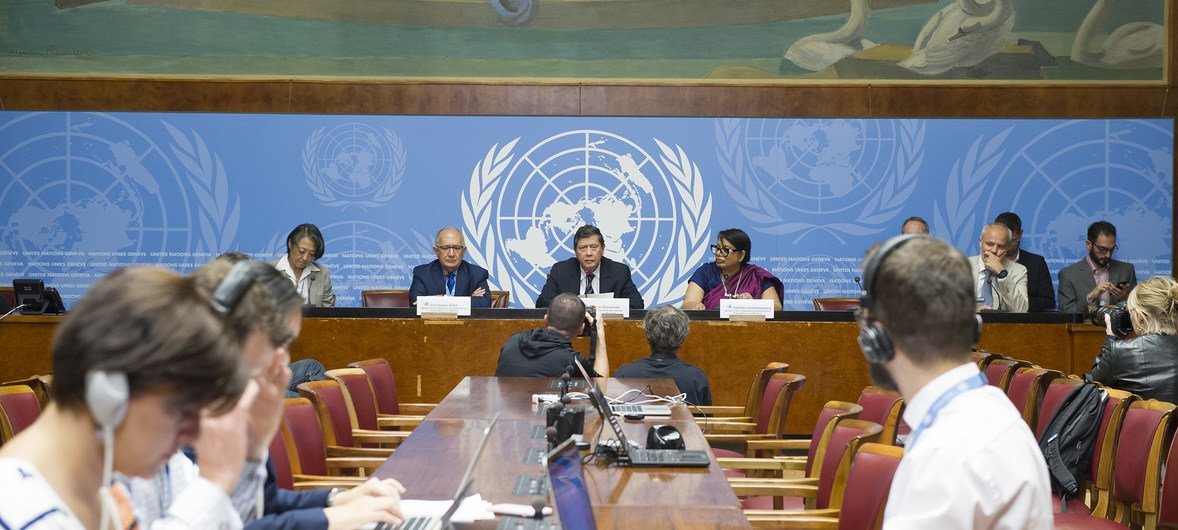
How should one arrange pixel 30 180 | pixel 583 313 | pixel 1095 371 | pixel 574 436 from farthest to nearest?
pixel 30 180 < pixel 583 313 < pixel 1095 371 < pixel 574 436

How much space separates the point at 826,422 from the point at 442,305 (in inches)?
130

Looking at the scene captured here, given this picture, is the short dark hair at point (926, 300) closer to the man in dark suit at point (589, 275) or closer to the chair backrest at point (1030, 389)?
the chair backrest at point (1030, 389)

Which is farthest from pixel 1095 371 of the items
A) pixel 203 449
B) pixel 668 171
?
pixel 668 171

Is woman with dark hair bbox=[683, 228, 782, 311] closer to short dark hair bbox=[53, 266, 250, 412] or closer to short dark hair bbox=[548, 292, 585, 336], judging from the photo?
short dark hair bbox=[548, 292, 585, 336]

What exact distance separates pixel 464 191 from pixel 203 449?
7924 millimetres

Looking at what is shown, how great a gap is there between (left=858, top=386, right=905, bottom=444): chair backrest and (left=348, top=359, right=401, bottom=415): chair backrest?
2.48 metres

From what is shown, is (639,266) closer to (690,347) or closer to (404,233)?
(404,233)

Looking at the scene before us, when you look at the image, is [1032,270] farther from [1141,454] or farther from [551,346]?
[1141,454]

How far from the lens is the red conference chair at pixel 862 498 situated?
2852 mm

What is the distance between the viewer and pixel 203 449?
1497 millimetres

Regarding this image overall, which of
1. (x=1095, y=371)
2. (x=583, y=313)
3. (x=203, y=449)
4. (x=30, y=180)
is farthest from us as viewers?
(x=30, y=180)

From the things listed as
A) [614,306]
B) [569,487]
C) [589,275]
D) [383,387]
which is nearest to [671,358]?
[614,306]

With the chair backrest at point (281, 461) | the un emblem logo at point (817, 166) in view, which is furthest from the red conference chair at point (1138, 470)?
the un emblem logo at point (817, 166)

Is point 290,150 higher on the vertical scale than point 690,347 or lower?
higher
